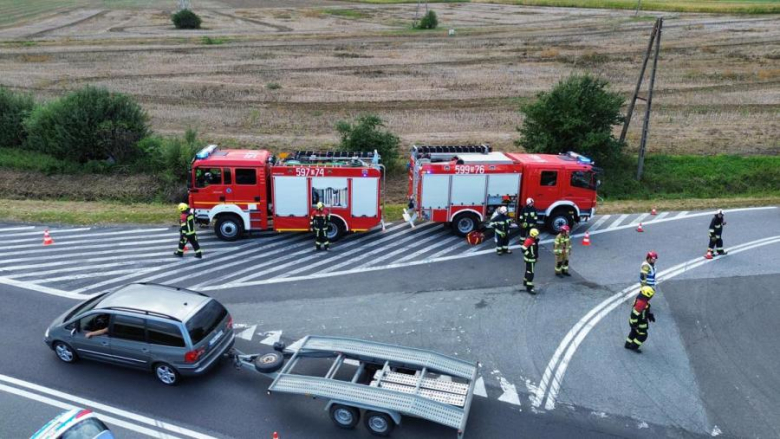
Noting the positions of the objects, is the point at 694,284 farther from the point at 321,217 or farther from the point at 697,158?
the point at 697,158

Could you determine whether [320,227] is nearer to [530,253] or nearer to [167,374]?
[530,253]

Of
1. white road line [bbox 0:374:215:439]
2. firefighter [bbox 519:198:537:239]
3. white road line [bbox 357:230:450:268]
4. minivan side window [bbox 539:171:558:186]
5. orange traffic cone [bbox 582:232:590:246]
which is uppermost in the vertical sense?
minivan side window [bbox 539:171:558:186]

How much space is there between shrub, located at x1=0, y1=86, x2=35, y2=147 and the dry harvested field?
601 cm

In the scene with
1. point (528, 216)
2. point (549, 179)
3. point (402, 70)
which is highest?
point (402, 70)

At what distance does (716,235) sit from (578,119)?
782cm

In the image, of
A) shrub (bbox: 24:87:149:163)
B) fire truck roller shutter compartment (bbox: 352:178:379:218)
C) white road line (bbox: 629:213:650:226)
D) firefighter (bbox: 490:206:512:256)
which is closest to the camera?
firefighter (bbox: 490:206:512:256)

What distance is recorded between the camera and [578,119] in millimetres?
23234

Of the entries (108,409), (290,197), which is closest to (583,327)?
(290,197)

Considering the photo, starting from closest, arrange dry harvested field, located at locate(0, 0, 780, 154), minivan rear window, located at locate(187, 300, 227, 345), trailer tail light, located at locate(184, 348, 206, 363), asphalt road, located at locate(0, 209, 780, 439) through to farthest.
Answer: asphalt road, located at locate(0, 209, 780, 439) < trailer tail light, located at locate(184, 348, 206, 363) < minivan rear window, located at locate(187, 300, 227, 345) < dry harvested field, located at locate(0, 0, 780, 154)

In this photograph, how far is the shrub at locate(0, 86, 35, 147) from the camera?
87.5 ft

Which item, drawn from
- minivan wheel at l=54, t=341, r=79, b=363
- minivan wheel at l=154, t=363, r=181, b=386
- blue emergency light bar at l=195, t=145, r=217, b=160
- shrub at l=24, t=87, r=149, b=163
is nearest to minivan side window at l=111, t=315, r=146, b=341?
minivan wheel at l=154, t=363, r=181, b=386

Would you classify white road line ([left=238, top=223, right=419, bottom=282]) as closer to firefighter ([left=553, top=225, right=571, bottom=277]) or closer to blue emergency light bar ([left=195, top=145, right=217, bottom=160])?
blue emergency light bar ([left=195, top=145, right=217, bottom=160])

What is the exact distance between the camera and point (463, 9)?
7819 centimetres

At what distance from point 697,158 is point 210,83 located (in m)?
28.1
